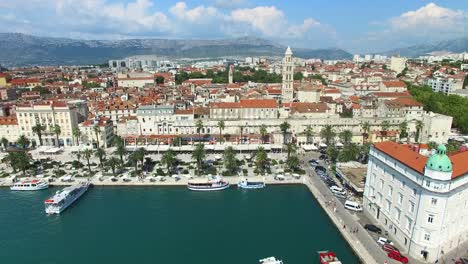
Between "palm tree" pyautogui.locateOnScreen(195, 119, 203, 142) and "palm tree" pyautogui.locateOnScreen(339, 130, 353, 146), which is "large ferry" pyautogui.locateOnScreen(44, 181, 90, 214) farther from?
"palm tree" pyautogui.locateOnScreen(339, 130, 353, 146)

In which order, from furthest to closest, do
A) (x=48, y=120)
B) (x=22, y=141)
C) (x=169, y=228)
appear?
(x=48, y=120), (x=22, y=141), (x=169, y=228)

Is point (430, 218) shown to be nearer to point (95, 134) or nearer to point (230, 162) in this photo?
point (230, 162)

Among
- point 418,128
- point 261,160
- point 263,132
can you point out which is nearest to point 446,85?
point 418,128

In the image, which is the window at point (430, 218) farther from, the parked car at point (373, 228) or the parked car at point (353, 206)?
the parked car at point (353, 206)

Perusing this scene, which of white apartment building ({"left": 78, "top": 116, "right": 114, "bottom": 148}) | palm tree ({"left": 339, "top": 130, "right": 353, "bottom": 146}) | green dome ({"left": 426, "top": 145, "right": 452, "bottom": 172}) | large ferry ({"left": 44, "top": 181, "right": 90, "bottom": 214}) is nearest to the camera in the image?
green dome ({"left": 426, "top": 145, "right": 452, "bottom": 172})

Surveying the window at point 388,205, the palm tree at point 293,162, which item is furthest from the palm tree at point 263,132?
the window at point 388,205

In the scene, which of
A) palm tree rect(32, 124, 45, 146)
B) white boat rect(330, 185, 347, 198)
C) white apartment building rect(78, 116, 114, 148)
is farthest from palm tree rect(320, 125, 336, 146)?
palm tree rect(32, 124, 45, 146)
